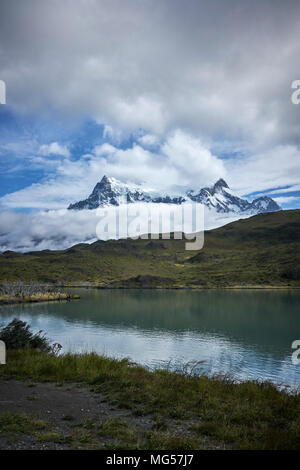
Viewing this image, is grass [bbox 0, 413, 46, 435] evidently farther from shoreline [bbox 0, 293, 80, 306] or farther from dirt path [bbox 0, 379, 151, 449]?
shoreline [bbox 0, 293, 80, 306]

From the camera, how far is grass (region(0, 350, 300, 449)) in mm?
8445

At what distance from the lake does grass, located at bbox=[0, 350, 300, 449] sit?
3435mm

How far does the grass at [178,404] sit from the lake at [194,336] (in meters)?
3.43

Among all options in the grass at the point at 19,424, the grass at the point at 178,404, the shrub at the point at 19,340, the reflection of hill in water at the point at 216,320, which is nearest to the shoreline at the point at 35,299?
the reflection of hill in water at the point at 216,320

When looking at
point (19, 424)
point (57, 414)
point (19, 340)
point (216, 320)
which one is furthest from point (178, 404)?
point (216, 320)

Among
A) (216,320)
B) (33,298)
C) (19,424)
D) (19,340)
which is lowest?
(33,298)

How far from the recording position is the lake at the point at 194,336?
32.9 meters

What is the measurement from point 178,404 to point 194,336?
42.9 meters

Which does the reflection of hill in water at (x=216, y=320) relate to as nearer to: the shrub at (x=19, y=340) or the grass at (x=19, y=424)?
the shrub at (x=19, y=340)

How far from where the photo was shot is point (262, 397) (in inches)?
495

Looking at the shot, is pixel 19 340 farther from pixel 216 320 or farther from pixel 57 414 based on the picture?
pixel 216 320

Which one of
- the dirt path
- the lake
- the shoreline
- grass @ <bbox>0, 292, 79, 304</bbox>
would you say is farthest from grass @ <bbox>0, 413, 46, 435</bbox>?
grass @ <bbox>0, 292, 79, 304</bbox>

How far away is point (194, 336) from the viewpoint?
2072 inches
